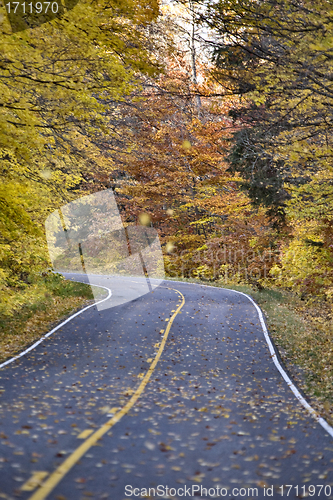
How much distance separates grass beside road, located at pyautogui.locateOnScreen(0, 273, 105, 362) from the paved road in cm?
95

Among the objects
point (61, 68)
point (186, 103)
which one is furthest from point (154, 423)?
point (186, 103)

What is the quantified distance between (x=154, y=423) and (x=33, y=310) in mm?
11334

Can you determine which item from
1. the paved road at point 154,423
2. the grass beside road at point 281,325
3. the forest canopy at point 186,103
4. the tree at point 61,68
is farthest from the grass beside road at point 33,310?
the tree at point 61,68

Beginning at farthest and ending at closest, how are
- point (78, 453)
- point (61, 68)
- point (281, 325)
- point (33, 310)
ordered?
point (33, 310)
point (281, 325)
point (61, 68)
point (78, 453)

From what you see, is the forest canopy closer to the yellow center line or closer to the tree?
the tree

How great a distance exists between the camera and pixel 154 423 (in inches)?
281

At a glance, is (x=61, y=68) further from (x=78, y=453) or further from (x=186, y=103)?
(x=186, y=103)

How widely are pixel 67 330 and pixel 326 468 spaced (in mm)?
10154

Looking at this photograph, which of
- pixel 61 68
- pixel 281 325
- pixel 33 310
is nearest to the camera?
pixel 61 68

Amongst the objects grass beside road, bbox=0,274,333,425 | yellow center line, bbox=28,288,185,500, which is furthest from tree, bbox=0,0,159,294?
yellow center line, bbox=28,288,185,500

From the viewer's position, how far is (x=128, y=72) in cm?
914

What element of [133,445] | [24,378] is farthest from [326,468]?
[24,378]

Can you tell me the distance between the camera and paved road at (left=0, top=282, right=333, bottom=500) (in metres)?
5.09

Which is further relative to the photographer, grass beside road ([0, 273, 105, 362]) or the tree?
grass beside road ([0, 273, 105, 362])
